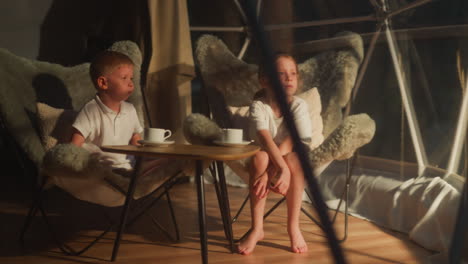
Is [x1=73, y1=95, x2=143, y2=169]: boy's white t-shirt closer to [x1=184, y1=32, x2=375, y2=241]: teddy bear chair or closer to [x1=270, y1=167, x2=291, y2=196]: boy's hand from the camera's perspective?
[x1=184, y1=32, x2=375, y2=241]: teddy bear chair

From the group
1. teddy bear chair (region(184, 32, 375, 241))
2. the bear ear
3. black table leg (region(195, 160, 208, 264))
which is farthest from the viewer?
the bear ear

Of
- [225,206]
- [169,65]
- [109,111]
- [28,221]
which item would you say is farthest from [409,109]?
[28,221]

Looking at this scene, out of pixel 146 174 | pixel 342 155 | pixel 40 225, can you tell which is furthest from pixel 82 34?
pixel 342 155

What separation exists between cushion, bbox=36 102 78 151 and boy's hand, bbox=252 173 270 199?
0.85m

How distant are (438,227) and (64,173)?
1.47 m

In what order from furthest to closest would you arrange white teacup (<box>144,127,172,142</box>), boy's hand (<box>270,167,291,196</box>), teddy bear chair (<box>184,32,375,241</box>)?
teddy bear chair (<box>184,32,375,241</box>) < boy's hand (<box>270,167,291,196</box>) < white teacup (<box>144,127,172,142</box>)

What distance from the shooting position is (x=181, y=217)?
2.39m

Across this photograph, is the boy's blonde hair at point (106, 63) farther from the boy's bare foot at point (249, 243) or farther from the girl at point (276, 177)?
the boy's bare foot at point (249, 243)

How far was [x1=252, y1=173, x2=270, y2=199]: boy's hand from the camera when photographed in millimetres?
1805

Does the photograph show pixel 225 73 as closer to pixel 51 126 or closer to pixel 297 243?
pixel 51 126

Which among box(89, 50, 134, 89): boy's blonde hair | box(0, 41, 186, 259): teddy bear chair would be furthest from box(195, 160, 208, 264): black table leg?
box(89, 50, 134, 89): boy's blonde hair

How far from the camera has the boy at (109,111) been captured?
188 centimetres

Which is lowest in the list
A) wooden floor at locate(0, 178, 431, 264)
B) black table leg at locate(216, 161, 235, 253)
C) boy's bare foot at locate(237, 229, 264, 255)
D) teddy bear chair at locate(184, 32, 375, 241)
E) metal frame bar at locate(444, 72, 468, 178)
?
wooden floor at locate(0, 178, 431, 264)

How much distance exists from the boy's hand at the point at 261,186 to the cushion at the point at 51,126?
85 cm
